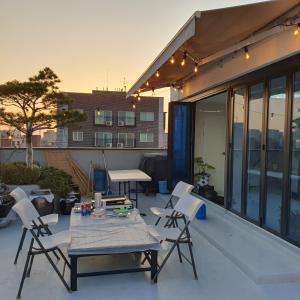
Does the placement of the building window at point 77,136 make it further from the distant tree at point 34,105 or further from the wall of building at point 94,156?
the distant tree at point 34,105

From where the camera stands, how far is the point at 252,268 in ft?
10.3

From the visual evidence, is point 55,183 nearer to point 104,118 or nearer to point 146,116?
point 104,118

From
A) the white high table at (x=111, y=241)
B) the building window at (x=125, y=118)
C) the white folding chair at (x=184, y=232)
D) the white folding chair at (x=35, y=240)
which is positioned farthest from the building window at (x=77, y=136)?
the white folding chair at (x=184, y=232)

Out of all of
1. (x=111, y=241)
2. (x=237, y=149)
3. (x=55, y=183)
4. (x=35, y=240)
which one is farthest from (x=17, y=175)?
(x=237, y=149)

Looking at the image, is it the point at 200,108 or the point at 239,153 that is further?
the point at 200,108

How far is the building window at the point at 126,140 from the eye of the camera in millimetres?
20964

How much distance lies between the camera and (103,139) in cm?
2109

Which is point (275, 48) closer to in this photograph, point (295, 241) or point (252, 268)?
point (295, 241)

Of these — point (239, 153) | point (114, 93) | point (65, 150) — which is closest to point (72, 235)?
point (239, 153)

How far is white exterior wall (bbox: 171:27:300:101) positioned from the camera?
137 inches

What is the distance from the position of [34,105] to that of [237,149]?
436 cm

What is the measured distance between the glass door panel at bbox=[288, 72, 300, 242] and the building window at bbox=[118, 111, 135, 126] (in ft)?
63.2

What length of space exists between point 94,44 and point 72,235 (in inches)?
211

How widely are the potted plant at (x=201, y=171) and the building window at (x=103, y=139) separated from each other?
549 inches
